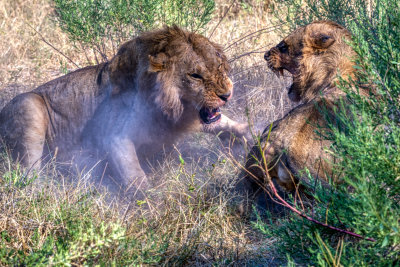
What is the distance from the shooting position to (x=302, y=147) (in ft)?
12.6

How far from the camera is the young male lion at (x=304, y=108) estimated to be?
3.82 m

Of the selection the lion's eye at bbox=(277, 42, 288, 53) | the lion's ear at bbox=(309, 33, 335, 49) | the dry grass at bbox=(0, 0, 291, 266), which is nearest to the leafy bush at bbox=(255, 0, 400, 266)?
the dry grass at bbox=(0, 0, 291, 266)

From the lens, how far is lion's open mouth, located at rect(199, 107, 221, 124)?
4999mm

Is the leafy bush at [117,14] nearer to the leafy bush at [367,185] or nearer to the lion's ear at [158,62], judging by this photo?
the lion's ear at [158,62]

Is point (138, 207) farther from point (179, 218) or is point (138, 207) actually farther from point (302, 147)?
point (302, 147)

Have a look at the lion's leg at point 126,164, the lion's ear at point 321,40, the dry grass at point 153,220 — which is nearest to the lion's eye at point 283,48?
the lion's ear at point 321,40

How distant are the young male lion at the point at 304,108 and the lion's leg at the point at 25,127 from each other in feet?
7.12

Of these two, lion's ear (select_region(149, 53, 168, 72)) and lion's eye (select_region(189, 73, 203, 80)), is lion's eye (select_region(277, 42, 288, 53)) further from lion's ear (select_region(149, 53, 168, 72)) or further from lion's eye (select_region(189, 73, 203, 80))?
lion's ear (select_region(149, 53, 168, 72))

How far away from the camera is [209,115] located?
505 cm

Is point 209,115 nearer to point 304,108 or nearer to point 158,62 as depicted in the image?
point 158,62

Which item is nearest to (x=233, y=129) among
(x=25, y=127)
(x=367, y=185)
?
(x=25, y=127)

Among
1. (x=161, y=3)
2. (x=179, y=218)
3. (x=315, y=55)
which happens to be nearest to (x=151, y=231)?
(x=179, y=218)

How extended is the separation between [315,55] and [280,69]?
46cm

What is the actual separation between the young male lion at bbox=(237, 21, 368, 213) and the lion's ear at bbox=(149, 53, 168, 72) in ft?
3.49
